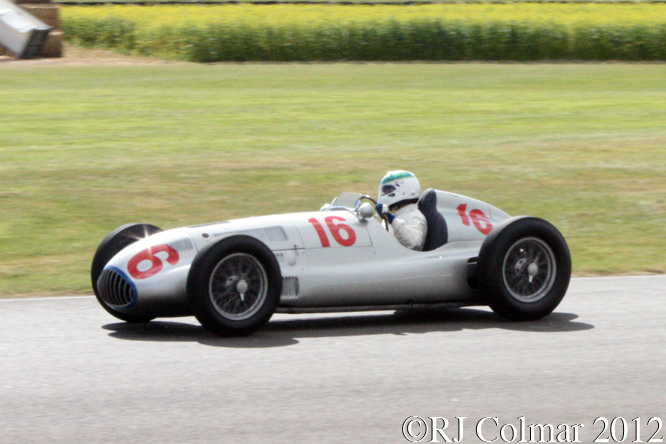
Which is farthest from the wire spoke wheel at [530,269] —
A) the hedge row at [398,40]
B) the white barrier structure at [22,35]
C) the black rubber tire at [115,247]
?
the hedge row at [398,40]

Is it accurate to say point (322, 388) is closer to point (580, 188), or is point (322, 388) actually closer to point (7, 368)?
point (7, 368)

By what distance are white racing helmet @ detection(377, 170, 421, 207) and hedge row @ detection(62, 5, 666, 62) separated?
3229 centimetres

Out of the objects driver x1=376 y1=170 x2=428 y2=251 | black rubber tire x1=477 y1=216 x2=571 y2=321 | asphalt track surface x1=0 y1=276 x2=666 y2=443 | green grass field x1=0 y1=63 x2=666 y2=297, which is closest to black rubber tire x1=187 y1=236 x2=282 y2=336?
asphalt track surface x1=0 y1=276 x2=666 y2=443

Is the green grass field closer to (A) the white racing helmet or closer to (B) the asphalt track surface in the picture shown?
(B) the asphalt track surface

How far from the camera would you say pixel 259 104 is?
80.2 feet

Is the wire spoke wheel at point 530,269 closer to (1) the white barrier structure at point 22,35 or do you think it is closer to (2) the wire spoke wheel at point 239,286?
(2) the wire spoke wheel at point 239,286

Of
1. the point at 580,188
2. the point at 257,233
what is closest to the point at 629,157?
the point at 580,188

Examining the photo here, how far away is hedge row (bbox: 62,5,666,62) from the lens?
40.6 metres

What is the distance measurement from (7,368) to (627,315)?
460 centimetres

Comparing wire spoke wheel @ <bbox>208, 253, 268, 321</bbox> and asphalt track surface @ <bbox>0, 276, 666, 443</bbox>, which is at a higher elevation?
wire spoke wheel @ <bbox>208, 253, 268, 321</bbox>

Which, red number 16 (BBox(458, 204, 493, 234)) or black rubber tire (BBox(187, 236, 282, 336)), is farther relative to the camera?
red number 16 (BBox(458, 204, 493, 234))

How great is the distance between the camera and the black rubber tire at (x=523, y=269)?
7883mm

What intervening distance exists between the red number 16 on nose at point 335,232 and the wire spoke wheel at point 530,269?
1.17m

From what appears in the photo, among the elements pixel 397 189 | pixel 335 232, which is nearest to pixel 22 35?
pixel 397 189
